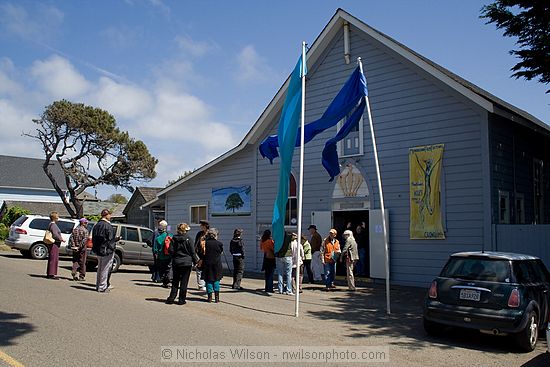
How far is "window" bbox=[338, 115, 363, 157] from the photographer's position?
16.7 metres

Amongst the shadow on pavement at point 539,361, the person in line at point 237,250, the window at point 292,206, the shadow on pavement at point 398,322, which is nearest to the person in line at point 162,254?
the person in line at point 237,250

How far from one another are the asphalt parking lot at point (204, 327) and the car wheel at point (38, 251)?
912 centimetres

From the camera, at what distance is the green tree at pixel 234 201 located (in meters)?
20.5

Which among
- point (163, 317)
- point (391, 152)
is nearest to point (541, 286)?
point (163, 317)

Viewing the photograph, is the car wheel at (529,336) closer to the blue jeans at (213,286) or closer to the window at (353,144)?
the blue jeans at (213,286)

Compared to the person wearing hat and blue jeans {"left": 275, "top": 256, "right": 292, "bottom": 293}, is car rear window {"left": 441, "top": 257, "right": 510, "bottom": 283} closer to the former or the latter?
blue jeans {"left": 275, "top": 256, "right": 292, "bottom": 293}

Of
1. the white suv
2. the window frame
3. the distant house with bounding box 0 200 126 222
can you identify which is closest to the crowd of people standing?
the window frame

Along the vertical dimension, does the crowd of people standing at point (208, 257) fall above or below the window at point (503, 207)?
below

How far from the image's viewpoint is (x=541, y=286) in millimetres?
8609

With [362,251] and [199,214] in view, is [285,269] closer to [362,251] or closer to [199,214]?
[362,251]

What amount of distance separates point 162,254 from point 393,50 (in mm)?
8974

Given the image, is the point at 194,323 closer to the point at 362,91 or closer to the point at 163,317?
the point at 163,317

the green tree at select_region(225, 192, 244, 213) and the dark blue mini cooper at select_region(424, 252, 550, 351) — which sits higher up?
the green tree at select_region(225, 192, 244, 213)

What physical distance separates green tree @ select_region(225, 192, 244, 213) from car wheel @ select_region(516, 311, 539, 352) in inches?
531
